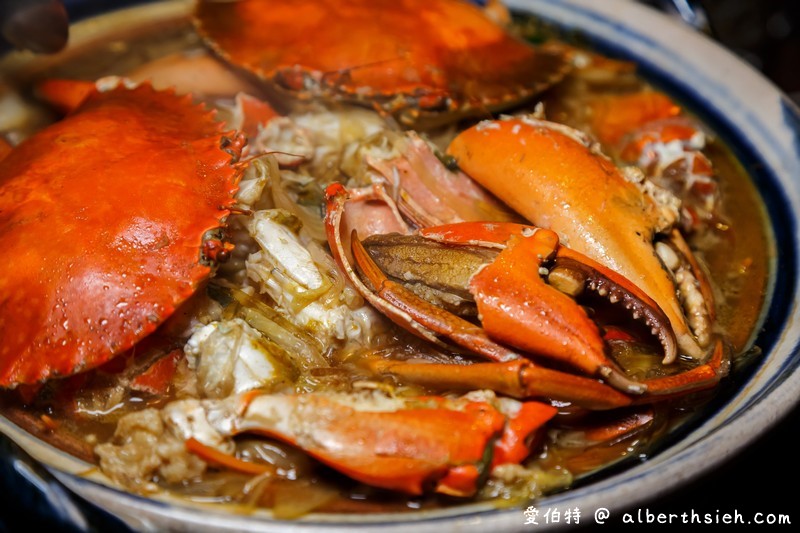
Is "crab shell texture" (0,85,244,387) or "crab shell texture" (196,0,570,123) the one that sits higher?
"crab shell texture" (196,0,570,123)

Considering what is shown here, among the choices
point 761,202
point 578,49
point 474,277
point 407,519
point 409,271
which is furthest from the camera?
point 578,49

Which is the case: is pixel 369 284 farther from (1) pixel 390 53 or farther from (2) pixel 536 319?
(1) pixel 390 53

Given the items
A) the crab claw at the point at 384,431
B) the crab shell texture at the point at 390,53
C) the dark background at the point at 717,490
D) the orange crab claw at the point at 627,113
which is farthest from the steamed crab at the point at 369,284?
the orange crab claw at the point at 627,113

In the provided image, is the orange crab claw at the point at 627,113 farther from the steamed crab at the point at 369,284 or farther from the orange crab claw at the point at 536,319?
the orange crab claw at the point at 536,319

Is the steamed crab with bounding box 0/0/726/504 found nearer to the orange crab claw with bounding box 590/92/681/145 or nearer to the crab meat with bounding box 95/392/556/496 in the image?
the crab meat with bounding box 95/392/556/496

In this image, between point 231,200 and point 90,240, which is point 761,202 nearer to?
point 231,200

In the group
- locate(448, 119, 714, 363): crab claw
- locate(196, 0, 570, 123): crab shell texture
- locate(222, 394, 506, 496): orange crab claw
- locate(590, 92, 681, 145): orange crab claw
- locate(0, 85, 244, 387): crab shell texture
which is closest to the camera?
locate(222, 394, 506, 496): orange crab claw

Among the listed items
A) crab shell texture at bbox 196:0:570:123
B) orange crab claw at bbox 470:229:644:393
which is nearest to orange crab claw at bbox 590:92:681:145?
crab shell texture at bbox 196:0:570:123

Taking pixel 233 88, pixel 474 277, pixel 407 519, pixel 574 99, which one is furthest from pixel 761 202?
pixel 233 88
